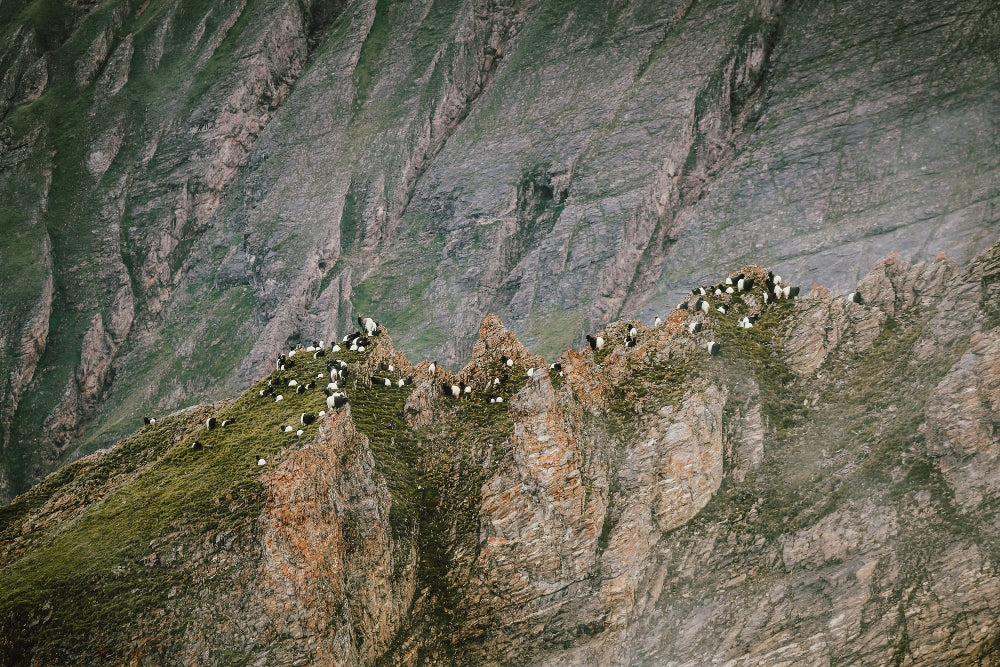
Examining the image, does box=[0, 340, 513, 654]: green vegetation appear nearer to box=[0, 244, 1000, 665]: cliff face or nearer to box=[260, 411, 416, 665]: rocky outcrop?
box=[0, 244, 1000, 665]: cliff face

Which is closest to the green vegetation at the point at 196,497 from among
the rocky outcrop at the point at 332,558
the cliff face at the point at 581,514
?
the cliff face at the point at 581,514

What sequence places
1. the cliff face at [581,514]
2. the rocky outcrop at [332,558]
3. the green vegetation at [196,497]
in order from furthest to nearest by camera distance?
the cliff face at [581,514] < the rocky outcrop at [332,558] < the green vegetation at [196,497]

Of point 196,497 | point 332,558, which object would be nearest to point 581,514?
point 332,558

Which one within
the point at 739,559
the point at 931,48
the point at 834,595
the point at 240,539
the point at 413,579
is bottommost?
the point at 931,48

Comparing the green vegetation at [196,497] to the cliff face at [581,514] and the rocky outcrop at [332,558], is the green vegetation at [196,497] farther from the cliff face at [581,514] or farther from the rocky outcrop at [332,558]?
the rocky outcrop at [332,558]

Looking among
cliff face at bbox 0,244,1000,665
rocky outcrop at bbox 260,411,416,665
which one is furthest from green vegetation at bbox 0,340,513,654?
rocky outcrop at bbox 260,411,416,665

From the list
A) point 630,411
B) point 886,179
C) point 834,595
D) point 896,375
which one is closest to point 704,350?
point 630,411

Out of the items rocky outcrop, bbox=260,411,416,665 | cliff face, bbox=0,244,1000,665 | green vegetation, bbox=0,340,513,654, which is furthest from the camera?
cliff face, bbox=0,244,1000,665

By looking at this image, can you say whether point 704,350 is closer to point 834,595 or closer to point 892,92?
Result: point 834,595
